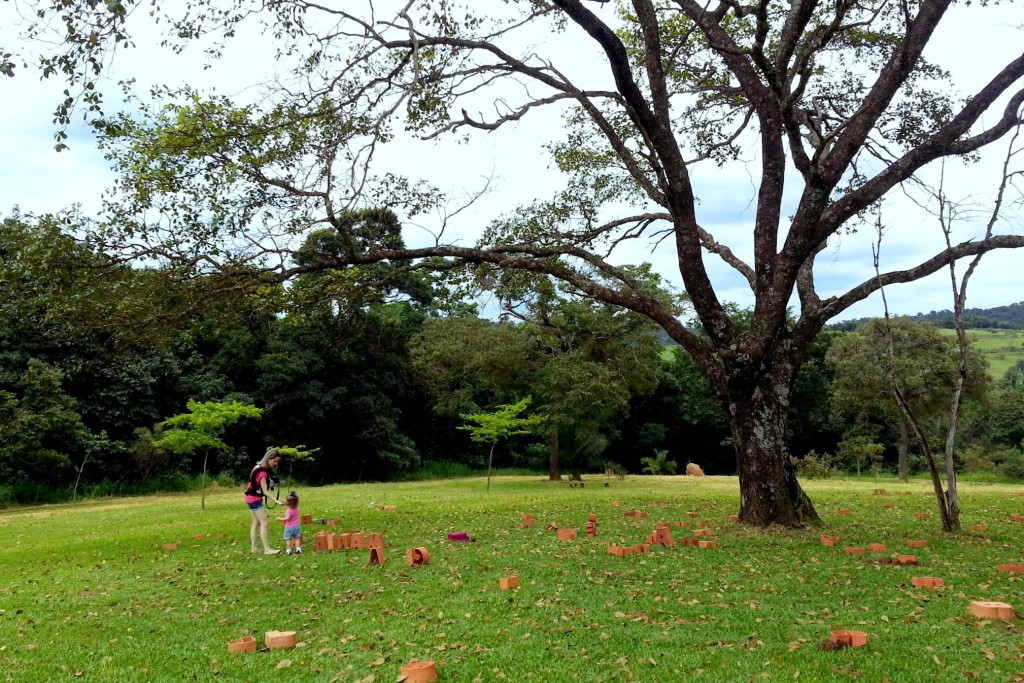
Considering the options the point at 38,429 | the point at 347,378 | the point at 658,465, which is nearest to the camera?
the point at 38,429

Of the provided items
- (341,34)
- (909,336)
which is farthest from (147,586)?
(909,336)

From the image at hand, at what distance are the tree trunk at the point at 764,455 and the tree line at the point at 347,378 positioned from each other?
17.9ft

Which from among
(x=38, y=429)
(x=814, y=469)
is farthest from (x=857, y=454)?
(x=38, y=429)

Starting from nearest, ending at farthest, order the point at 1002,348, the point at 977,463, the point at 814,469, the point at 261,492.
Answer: the point at 261,492 < the point at 814,469 < the point at 977,463 < the point at 1002,348

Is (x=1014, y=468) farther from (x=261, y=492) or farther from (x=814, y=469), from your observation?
(x=261, y=492)

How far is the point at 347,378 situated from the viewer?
36844 millimetres

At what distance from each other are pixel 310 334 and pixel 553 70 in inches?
→ 1029

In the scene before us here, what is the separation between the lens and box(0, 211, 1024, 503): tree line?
36.1ft

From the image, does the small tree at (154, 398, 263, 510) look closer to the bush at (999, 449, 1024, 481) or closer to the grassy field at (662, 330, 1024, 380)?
the bush at (999, 449, 1024, 481)

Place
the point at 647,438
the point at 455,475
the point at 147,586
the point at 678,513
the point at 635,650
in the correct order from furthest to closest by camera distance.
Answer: the point at 647,438 < the point at 455,475 < the point at 678,513 < the point at 147,586 < the point at 635,650

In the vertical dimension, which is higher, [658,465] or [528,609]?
[658,465]

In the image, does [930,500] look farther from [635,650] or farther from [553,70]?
[635,650]

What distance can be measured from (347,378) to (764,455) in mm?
28889

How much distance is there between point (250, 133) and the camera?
10.6 meters
